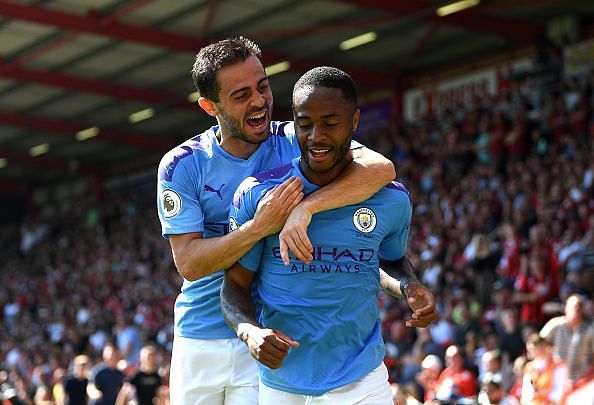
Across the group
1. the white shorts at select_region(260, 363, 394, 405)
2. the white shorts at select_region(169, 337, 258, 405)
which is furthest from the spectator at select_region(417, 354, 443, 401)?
the white shorts at select_region(260, 363, 394, 405)

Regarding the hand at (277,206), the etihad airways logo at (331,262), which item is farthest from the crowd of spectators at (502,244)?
the hand at (277,206)

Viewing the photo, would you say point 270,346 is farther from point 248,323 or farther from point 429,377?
point 429,377

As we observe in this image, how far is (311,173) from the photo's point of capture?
427 cm

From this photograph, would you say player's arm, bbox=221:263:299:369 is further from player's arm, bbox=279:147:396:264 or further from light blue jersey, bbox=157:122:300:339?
light blue jersey, bbox=157:122:300:339

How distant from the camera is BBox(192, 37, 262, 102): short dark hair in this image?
4680 mm

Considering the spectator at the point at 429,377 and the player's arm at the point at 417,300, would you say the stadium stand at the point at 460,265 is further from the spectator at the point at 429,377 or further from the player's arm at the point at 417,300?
the player's arm at the point at 417,300

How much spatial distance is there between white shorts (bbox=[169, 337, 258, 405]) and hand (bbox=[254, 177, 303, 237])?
0.92 m

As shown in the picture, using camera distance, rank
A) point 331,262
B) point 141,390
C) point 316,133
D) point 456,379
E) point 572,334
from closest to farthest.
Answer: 1. point 316,133
2. point 331,262
3. point 572,334
4. point 456,379
5. point 141,390

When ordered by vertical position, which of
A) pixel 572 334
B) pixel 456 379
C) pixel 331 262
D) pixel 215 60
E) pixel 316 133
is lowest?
pixel 456 379

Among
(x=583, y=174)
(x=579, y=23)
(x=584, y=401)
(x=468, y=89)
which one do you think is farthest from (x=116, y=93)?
(x=584, y=401)

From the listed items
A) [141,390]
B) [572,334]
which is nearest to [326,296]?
[572,334]

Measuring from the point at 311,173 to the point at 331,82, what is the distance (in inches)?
15.6

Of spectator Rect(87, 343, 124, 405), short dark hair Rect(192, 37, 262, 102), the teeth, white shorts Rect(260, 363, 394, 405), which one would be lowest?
spectator Rect(87, 343, 124, 405)

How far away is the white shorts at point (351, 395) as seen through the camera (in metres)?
4.15
